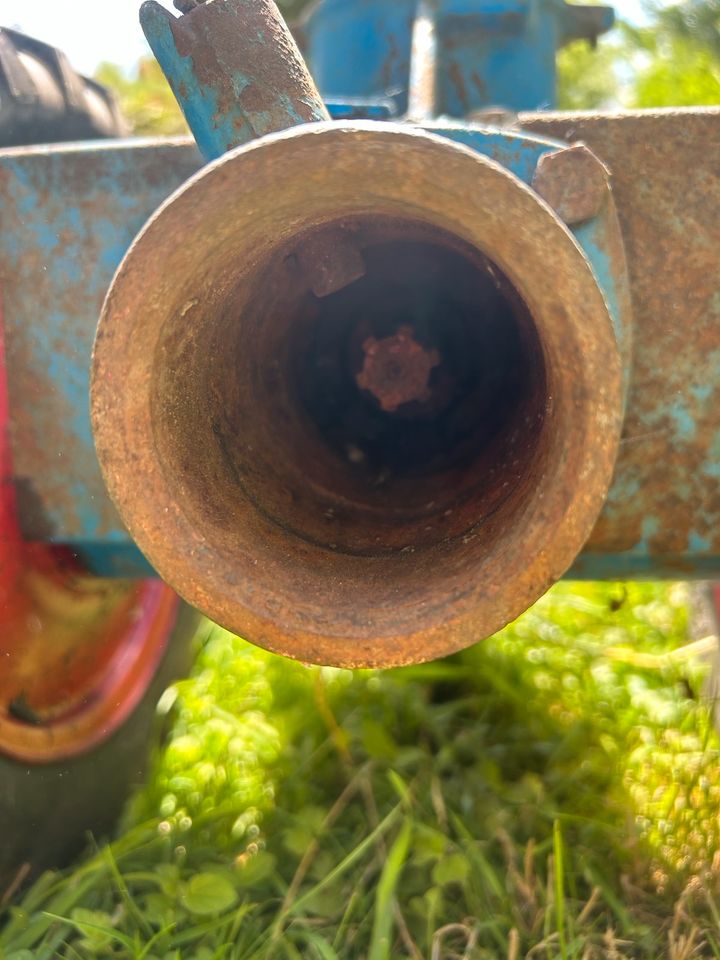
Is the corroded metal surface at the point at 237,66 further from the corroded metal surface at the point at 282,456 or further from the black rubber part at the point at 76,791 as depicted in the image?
the black rubber part at the point at 76,791

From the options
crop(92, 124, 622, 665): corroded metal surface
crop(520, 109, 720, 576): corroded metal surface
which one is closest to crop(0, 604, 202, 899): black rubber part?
crop(92, 124, 622, 665): corroded metal surface

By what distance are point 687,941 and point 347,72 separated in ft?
6.17

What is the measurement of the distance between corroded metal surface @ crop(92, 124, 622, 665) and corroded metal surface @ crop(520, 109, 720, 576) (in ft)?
0.54

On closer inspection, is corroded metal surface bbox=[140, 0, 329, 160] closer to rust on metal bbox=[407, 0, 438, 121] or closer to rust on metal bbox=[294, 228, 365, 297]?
rust on metal bbox=[294, 228, 365, 297]

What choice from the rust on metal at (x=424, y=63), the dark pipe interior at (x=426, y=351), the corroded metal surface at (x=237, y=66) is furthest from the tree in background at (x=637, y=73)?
the corroded metal surface at (x=237, y=66)

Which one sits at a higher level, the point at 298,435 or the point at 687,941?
the point at 298,435

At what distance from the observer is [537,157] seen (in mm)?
1326

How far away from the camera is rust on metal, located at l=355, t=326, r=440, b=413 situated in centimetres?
192

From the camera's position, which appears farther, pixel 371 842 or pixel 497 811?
pixel 497 811

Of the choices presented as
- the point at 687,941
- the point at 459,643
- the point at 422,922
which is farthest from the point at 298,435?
the point at 687,941

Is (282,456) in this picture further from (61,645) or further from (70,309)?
(61,645)

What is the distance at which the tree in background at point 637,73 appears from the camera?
4909 millimetres

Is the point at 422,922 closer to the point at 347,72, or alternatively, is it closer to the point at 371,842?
the point at 371,842

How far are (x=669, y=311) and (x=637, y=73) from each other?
16.2 feet
